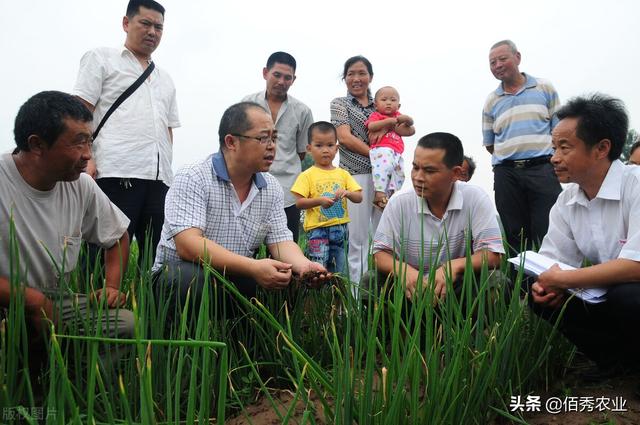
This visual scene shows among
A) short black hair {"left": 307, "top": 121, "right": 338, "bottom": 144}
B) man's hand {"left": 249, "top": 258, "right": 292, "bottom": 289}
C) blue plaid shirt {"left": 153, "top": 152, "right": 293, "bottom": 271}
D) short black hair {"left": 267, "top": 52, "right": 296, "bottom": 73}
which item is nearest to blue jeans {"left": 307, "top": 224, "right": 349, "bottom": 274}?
short black hair {"left": 307, "top": 121, "right": 338, "bottom": 144}

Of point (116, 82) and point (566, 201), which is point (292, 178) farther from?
point (566, 201)

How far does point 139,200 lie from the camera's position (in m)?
3.19

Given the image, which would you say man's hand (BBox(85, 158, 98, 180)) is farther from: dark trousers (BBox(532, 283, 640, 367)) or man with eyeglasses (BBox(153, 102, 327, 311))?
dark trousers (BBox(532, 283, 640, 367))

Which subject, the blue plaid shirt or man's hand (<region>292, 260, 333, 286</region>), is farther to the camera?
the blue plaid shirt

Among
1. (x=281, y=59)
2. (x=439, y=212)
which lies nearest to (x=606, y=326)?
(x=439, y=212)

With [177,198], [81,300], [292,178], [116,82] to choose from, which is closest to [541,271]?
[177,198]

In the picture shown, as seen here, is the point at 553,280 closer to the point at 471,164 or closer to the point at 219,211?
the point at 219,211

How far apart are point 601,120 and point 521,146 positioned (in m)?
1.99

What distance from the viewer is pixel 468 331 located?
1466 millimetres

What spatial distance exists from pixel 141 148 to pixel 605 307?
8.22 ft

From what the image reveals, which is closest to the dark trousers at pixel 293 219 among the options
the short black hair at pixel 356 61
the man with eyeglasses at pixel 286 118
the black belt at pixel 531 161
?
the man with eyeglasses at pixel 286 118

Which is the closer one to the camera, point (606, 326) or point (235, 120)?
point (606, 326)

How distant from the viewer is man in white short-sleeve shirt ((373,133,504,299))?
260 centimetres

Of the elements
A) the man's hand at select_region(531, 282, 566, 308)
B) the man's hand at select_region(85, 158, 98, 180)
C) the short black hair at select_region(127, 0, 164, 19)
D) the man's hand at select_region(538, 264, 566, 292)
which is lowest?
the man's hand at select_region(531, 282, 566, 308)
